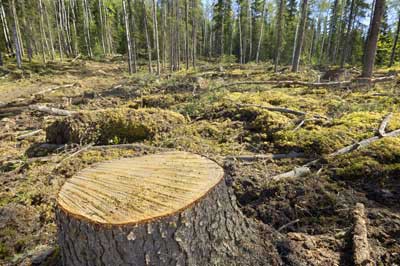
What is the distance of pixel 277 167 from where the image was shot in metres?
3.52

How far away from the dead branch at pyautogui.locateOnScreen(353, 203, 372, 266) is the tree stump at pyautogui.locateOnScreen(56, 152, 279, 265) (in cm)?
67

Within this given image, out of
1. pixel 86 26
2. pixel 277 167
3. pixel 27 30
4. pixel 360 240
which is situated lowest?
pixel 277 167

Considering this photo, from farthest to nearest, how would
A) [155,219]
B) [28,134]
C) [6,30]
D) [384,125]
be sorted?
[6,30] < [28,134] < [384,125] < [155,219]

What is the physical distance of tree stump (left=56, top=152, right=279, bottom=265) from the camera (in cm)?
122

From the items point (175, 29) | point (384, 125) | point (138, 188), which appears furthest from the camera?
point (175, 29)

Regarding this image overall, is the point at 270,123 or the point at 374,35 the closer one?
the point at 270,123

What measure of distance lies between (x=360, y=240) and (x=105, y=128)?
4.35 meters

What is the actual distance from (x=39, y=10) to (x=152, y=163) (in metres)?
24.7

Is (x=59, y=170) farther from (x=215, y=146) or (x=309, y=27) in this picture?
(x=309, y=27)

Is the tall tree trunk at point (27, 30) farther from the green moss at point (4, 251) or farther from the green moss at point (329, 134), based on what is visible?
the green moss at point (329, 134)

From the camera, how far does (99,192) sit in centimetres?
144

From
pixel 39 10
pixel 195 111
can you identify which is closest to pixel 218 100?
pixel 195 111

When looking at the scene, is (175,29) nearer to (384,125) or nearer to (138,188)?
(384,125)

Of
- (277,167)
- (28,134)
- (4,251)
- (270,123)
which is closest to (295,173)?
(277,167)
